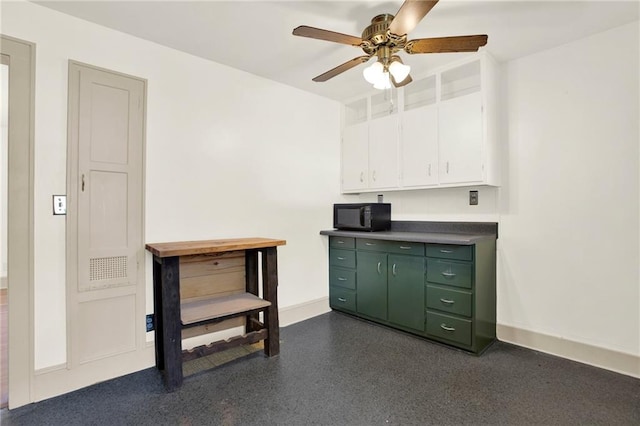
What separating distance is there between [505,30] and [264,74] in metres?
2.06

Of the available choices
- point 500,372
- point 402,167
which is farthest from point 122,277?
point 500,372

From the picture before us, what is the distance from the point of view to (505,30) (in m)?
2.35

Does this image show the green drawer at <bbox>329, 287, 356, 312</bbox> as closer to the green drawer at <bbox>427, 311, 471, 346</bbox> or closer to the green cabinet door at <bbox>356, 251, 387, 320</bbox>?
the green cabinet door at <bbox>356, 251, 387, 320</bbox>

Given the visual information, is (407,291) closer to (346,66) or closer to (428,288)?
(428,288)

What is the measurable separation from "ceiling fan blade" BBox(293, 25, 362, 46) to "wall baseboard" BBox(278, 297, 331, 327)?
8.22 feet

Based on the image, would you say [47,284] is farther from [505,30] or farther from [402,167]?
[505,30]

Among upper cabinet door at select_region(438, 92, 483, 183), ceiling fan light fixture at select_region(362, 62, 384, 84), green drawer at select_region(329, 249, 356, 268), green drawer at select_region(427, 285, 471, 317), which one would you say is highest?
ceiling fan light fixture at select_region(362, 62, 384, 84)

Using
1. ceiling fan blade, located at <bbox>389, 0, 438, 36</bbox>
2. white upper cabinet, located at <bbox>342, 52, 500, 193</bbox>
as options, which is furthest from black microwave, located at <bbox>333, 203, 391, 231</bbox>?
ceiling fan blade, located at <bbox>389, 0, 438, 36</bbox>

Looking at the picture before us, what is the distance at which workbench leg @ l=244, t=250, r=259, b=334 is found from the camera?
2906mm

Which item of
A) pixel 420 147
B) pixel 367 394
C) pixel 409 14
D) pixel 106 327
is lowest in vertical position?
pixel 367 394

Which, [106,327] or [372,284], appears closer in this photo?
[106,327]

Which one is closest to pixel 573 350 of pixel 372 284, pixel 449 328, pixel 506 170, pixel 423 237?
pixel 449 328

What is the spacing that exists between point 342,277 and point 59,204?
103 inches

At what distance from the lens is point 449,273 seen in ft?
8.77
